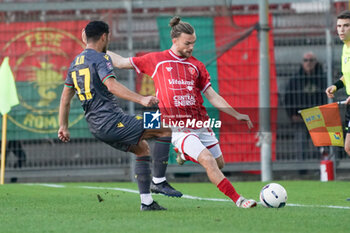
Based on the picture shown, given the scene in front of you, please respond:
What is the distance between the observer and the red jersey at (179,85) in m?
8.41

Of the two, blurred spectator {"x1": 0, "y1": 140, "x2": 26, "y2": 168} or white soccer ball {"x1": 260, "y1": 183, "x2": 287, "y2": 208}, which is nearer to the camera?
white soccer ball {"x1": 260, "y1": 183, "x2": 287, "y2": 208}

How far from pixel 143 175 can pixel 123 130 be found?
497 millimetres

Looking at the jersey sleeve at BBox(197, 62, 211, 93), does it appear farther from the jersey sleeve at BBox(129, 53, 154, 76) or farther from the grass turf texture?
the grass turf texture

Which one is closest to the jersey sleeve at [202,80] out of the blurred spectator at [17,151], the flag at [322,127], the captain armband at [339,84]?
the flag at [322,127]

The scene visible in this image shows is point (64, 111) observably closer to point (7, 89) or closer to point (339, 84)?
point (339, 84)

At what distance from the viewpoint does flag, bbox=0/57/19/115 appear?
516 inches

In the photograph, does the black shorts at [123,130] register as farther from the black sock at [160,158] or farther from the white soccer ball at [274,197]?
the white soccer ball at [274,197]

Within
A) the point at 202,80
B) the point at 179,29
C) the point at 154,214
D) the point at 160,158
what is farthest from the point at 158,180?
the point at 179,29

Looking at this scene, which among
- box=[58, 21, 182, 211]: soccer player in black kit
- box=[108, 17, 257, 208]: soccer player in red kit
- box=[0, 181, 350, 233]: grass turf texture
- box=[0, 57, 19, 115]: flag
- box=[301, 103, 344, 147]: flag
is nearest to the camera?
box=[0, 181, 350, 233]: grass turf texture

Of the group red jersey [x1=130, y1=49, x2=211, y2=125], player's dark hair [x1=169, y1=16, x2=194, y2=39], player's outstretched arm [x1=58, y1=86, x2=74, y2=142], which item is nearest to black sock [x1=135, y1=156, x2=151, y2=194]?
red jersey [x1=130, y1=49, x2=211, y2=125]

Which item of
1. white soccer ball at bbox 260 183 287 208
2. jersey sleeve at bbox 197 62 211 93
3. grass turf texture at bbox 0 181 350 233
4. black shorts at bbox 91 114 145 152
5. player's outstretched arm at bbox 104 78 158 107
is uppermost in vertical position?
jersey sleeve at bbox 197 62 211 93

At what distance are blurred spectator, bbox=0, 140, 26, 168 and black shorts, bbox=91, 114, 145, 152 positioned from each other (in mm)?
6786

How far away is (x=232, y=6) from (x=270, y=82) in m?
1.49

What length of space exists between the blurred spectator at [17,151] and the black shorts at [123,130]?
6786 millimetres
